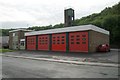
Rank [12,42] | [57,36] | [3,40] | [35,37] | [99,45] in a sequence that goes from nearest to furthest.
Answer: [99,45] → [57,36] → [35,37] → [12,42] → [3,40]

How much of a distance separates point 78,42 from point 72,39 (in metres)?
1.86

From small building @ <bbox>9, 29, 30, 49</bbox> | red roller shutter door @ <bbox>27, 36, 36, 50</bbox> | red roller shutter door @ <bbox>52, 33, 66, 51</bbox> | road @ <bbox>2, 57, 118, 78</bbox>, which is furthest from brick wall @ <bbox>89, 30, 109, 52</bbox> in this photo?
small building @ <bbox>9, 29, 30, 49</bbox>

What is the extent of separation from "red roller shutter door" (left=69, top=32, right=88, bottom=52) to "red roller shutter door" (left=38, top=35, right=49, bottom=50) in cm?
782

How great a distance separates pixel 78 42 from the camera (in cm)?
3291

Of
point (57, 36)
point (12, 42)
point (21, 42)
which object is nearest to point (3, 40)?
point (12, 42)

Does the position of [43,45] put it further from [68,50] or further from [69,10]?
[69,10]

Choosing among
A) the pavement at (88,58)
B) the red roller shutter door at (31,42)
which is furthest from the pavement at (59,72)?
the red roller shutter door at (31,42)

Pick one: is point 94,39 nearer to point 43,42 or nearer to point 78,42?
point 78,42

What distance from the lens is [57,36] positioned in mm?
37906

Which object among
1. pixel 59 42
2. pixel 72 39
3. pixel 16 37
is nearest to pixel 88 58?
pixel 72 39

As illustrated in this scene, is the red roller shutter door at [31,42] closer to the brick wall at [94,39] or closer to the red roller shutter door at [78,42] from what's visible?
the red roller shutter door at [78,42]

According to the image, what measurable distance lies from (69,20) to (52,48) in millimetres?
20988

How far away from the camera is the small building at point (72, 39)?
3170cm

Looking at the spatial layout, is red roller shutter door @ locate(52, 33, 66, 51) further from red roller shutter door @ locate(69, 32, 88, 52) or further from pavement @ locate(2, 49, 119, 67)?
pavement @ locate(2, 49, 119, 67)
